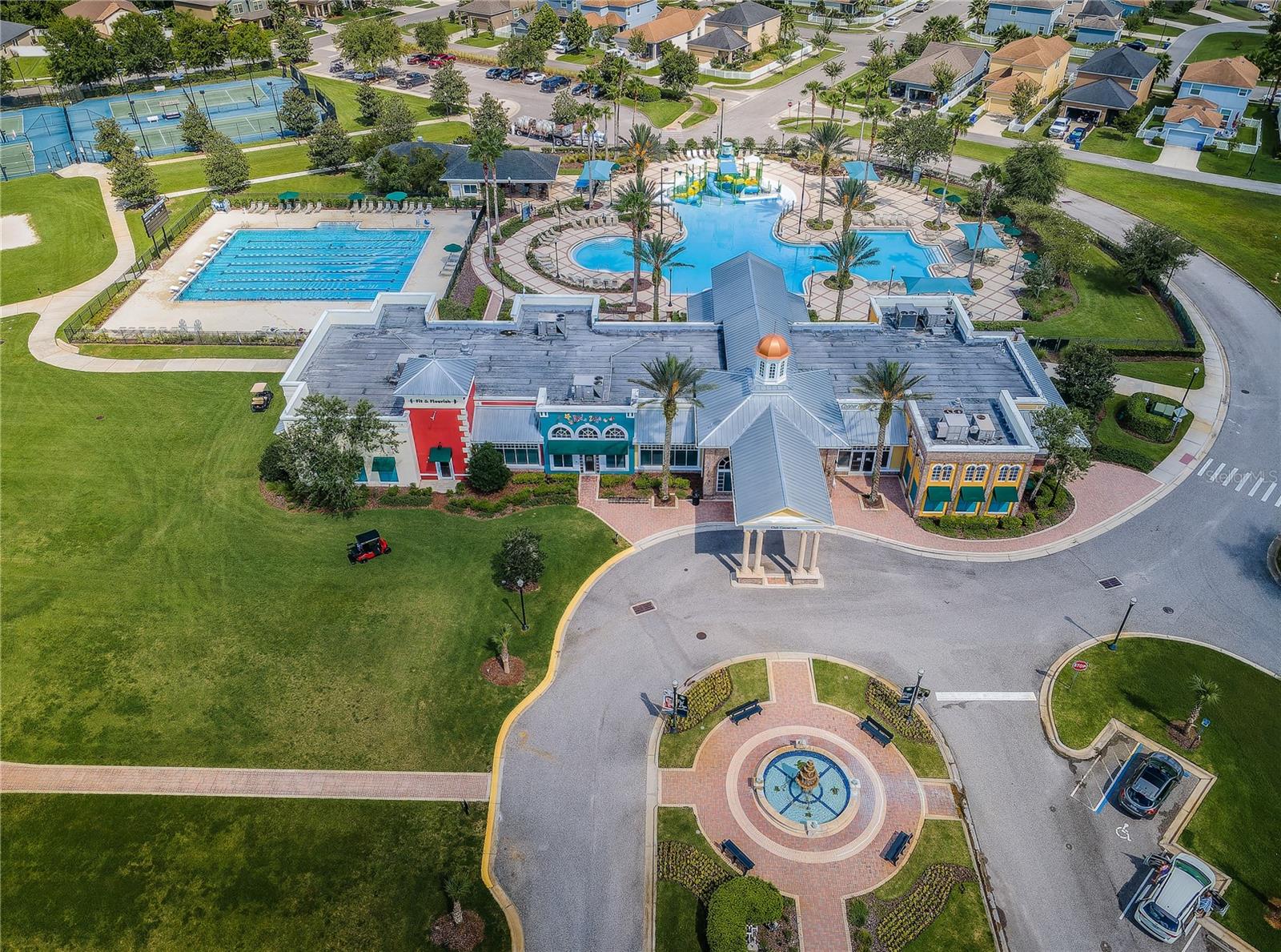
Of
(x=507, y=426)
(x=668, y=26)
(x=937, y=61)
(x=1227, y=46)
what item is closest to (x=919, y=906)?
(x=507, y=426)

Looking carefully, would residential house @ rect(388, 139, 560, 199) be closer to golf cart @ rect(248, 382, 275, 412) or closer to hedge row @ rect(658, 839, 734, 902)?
golf cart @ rect(248, 382, 275, 412)

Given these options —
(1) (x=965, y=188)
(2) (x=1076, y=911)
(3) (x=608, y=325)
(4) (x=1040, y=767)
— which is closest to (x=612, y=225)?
(3) (x=608, y=325)

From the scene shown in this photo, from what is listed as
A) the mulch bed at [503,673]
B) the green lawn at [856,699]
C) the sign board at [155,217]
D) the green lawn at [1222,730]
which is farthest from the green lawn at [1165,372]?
the sign board at [155,217]

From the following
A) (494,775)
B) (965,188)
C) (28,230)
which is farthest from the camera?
(965,188)

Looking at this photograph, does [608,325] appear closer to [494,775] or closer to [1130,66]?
[494,775]

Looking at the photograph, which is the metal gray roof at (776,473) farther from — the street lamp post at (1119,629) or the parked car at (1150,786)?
the parked car at (1150,786)

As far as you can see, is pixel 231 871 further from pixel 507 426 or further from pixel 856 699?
pixel 856 699

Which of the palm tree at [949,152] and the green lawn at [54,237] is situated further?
the palm tree at [949,152]

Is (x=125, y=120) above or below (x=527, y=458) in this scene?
above
